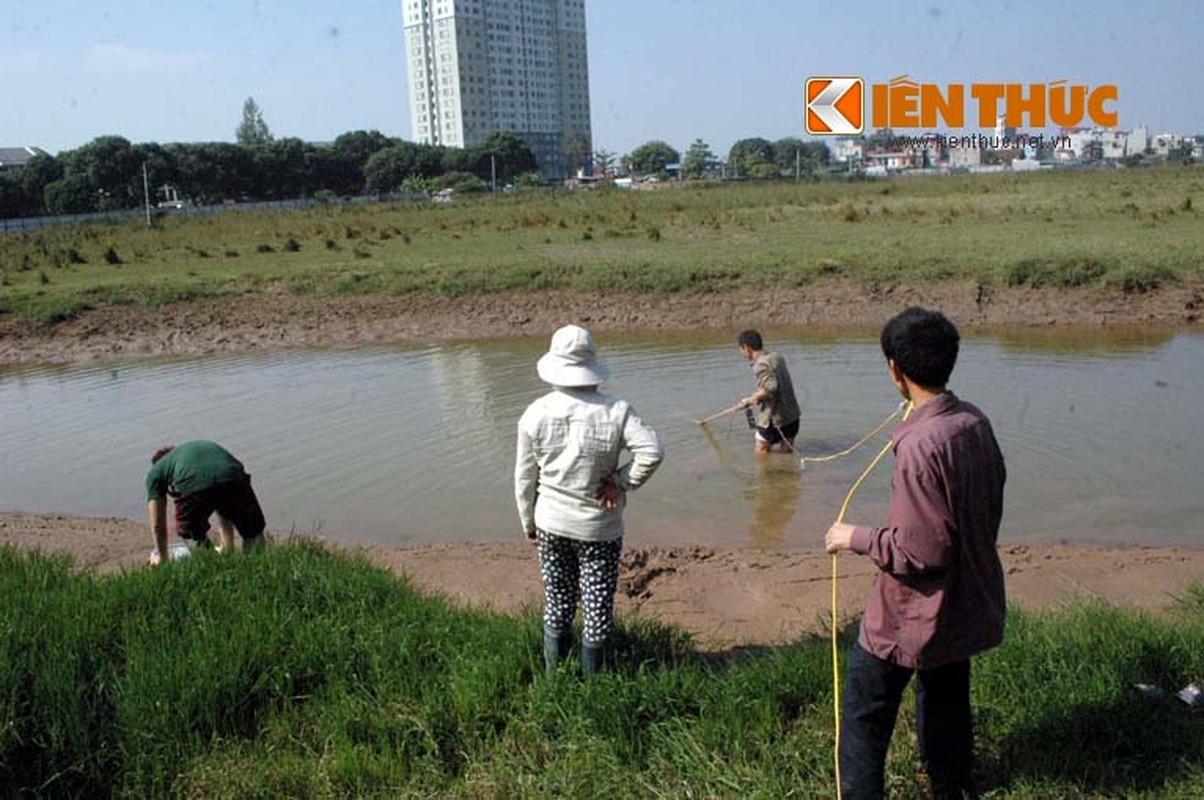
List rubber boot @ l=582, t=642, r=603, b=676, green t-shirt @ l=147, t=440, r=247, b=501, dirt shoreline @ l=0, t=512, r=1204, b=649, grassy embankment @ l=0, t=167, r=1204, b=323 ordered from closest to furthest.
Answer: rubber boot @ l=582, t=642, r=603, b=676
dirt shoreline @ l=0, t=512, r=1204, b=649
green t-shirt @ l=147, t=440, r=247, b=501
grassy embankment @ l=0, t=167, r=1204, b=323

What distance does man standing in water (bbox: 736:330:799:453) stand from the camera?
997cm

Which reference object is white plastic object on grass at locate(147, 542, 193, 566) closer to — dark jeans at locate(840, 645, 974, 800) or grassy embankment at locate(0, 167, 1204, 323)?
dark jeans at locate(840, 645, 974, 800)

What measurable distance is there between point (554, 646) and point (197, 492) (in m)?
3.17

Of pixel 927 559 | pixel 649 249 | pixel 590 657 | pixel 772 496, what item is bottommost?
pixel 772 496

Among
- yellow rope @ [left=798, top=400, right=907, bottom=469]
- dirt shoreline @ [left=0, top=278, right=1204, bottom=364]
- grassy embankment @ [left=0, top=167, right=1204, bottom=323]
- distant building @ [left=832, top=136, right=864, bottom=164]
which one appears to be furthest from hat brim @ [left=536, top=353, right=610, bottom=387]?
distant building @ [left=832, top=136, right=864, bottom=164]

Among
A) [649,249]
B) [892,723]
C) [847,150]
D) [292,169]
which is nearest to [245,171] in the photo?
[292,169]

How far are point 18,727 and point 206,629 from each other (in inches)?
35.5

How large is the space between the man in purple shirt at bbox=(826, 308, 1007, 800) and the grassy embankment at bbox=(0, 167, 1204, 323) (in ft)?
52.9

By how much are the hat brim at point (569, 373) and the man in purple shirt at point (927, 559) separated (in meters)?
1.41

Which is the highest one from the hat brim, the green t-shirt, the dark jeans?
the hat brim

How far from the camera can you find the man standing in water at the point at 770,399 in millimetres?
9969

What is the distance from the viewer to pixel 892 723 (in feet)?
12.3

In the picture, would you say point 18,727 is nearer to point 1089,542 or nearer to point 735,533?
point 735,533

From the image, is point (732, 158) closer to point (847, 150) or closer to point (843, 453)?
point (847, 150)
